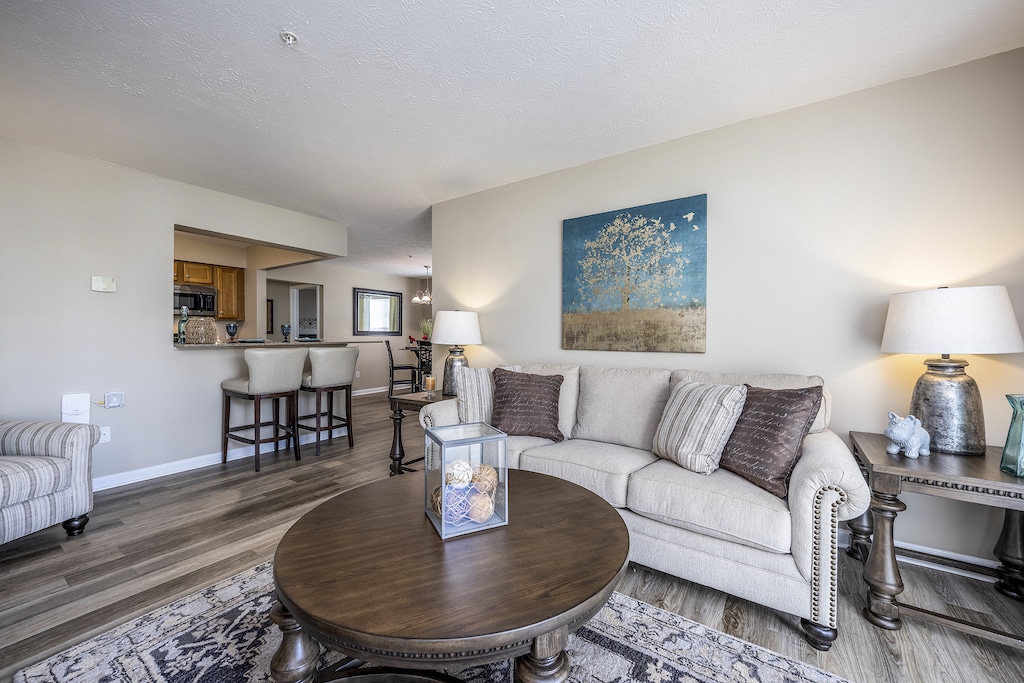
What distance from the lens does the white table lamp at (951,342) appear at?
66.3 inches

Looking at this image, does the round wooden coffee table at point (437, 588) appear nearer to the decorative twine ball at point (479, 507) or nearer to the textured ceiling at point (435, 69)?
the decorative twine ball at point (479, 507)

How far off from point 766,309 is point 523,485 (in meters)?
1.81

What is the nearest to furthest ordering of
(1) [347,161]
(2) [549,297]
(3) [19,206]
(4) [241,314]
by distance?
(3) [19,206], (1) [347,161], (2) [549,297], (4) [241,314]

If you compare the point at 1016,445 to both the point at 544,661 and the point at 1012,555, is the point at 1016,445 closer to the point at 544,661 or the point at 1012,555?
the point at 1012,555

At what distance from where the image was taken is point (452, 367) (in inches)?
139

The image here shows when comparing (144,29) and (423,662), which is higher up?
(144,29)

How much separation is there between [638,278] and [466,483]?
6.78 feet

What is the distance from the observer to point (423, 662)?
900mm

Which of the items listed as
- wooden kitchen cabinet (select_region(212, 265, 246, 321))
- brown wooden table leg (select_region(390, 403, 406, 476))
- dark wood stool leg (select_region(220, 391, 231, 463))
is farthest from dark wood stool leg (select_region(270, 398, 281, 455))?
wooden kitchen cabinet (select_region(212, 265, 246, 321))

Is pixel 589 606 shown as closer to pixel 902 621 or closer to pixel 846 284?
pixel 902 621

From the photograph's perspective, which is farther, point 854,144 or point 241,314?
point 241,314

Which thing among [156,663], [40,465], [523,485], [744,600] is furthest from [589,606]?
[40,465]

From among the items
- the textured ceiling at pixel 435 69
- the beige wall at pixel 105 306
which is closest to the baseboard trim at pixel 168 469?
the beige wall at pixel 105 306

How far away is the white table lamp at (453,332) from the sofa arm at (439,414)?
516mm
